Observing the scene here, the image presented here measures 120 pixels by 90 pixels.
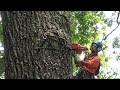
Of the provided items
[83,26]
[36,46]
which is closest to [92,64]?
[36,46]

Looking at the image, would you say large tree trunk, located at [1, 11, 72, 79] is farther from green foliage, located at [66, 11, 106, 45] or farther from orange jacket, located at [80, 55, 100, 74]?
green foliage, located at [66, 11, 106, 45]

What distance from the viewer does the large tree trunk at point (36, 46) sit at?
2.56m

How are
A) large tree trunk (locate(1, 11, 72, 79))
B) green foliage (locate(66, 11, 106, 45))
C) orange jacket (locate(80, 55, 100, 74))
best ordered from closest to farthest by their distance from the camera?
large tree trunk (locate(1, 11, 72, 79)) → orange jacket (locate(80, 55, 100, 74)) → green foliage (locate(66, 11, 106, 45))

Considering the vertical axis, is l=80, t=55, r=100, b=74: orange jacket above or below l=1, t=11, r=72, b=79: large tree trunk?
below

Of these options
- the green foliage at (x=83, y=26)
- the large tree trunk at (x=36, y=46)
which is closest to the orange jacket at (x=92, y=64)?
the large tree trunk at (x=36, y=46)

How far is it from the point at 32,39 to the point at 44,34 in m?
0.12

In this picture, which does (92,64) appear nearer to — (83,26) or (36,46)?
(36,46)

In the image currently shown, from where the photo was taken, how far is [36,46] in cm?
264

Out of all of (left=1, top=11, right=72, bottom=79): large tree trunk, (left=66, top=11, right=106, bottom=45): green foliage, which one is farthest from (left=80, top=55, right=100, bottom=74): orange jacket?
(left=66, top=11, right=106, bottom=45): green foliage

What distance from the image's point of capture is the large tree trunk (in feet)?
8.41
